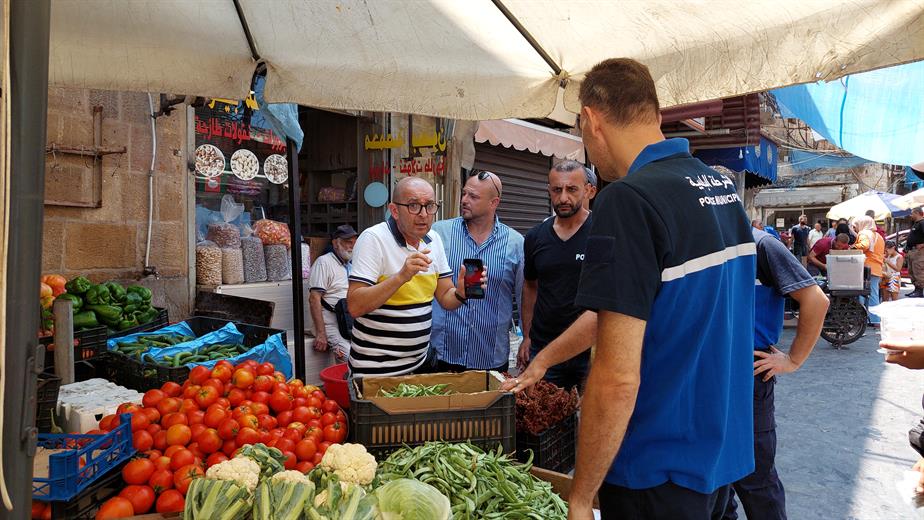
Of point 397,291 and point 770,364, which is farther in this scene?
point 397,291

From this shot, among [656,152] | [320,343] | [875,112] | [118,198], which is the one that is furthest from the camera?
[320,343]

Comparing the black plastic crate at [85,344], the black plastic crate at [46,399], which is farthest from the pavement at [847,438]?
the black plastic crate at [85,344]

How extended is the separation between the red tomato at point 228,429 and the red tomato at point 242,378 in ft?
1.13

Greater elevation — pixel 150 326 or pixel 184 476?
pixel 150 326

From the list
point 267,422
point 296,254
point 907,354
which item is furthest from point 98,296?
point 907,354

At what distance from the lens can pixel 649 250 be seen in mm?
1812

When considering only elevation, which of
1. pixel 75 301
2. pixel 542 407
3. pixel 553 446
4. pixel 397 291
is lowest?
pixel 553 446

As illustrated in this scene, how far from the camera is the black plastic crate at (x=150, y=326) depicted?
4.56 m

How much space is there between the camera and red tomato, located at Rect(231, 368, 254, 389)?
312 centimetres

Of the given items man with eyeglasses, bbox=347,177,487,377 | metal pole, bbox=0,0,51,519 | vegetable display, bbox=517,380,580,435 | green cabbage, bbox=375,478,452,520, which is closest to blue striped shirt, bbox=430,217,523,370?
man with eyeglasses, bbox=347,177,487,377

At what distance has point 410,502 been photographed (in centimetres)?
223

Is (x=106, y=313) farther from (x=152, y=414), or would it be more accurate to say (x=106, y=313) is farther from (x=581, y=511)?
(x=581, y=511)

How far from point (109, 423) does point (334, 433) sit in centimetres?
102

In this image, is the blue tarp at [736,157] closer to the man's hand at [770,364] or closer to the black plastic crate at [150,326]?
the man's hand at [770,364]
